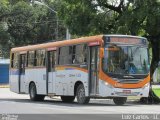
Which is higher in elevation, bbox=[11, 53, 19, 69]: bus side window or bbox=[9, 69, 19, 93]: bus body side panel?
bbox=[11, 53, 19, 69]: bus side window

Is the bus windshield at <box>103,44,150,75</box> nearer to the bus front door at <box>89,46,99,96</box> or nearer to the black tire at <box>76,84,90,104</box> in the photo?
the bus front door at <box>89,46,99,96</box>

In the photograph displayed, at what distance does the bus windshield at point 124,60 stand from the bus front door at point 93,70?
0.60 metres

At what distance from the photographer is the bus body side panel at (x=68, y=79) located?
86.5ft

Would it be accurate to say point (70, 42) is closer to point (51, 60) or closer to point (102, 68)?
point (51, 60)

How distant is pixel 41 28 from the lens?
8594 centimetres

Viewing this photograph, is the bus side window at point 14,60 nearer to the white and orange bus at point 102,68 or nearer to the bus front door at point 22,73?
the bus front door at point 22,73

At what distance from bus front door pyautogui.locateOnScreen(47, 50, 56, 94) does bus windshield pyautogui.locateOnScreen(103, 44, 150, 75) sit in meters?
5.09

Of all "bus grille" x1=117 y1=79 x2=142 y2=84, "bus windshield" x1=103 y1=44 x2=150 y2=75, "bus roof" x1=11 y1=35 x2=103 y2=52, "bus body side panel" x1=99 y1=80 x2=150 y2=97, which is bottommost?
"bus body side panel" x1=99 y1=80 x2=150 y2=97

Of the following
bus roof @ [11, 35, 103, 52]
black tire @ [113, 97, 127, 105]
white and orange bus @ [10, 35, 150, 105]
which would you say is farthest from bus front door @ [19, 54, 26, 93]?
black tire @ [113, 97, 127, 105]

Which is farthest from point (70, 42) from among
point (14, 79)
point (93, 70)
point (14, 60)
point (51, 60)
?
point (14, 60)

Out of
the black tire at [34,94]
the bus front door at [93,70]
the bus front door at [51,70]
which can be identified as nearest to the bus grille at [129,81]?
the bus front door at [93,70]

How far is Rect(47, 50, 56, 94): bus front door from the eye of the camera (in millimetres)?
29594

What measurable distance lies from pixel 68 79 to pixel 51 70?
7.36 ft

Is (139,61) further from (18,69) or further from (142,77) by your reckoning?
(18,69)
